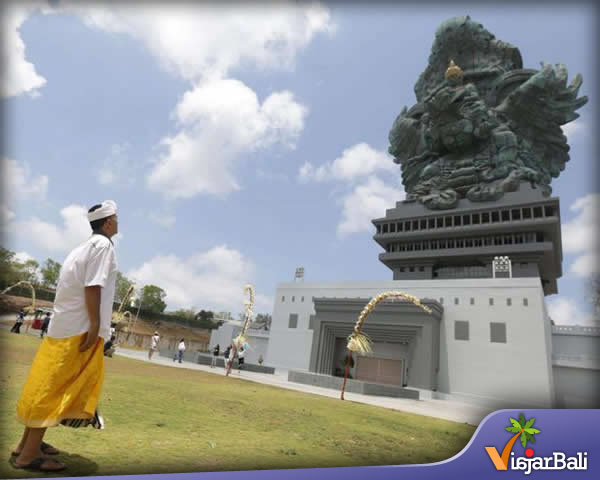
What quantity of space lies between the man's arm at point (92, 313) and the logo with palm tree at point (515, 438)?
5.15 meters

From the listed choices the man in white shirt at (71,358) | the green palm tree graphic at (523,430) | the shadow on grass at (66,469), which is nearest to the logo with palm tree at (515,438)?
the green palm tree graphic at (523,430)

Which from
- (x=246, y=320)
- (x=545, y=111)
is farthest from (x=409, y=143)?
(x=246, y=320)

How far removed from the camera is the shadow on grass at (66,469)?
8.67 feet

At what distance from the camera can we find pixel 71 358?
2.95 m

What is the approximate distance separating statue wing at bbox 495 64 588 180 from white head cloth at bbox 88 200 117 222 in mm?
61426

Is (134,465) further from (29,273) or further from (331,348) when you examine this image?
(29,273)

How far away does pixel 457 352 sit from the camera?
28766 millimetres

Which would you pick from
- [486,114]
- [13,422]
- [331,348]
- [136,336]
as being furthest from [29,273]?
[486,114]

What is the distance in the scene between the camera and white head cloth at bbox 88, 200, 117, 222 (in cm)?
351

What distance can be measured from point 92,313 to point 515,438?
567cm

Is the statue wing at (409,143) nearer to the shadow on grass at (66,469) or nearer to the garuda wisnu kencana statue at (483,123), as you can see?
the garuda wisnu kencana statue at (483,123)

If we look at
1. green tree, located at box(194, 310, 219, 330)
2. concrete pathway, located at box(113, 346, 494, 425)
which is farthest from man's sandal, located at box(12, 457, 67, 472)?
green tree, located at box(194, 310, 219, 330)

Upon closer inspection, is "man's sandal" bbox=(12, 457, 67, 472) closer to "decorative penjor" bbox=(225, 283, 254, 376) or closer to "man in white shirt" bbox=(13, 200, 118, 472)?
"man in white shirt" bbox=(13, 200, 118, 472)

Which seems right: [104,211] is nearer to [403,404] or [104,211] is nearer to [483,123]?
[403,404]
